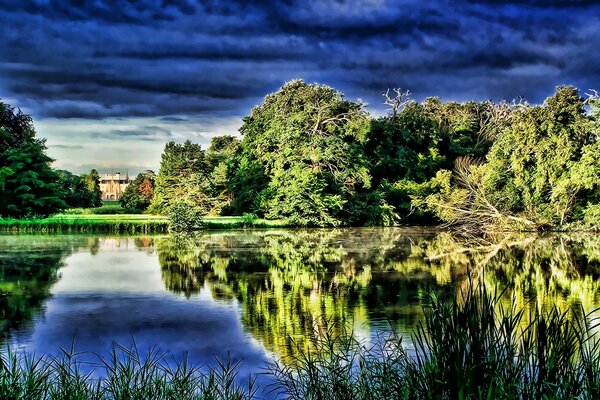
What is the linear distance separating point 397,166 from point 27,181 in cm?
2330

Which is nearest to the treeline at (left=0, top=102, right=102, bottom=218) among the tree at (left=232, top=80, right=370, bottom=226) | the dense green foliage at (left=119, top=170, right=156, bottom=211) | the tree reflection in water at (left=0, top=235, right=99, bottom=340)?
the tree reflection in water at (left=0, top=235, right=99, bottom=340)

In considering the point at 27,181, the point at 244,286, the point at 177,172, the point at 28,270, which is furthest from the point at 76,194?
the point at 244,286

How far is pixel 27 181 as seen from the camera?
34.4 meters

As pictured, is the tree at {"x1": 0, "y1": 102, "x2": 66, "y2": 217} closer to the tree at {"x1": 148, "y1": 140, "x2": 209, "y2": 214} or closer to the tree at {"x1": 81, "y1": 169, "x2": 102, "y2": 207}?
the tree at {"x1": 148, "y1": 140, "x2": 209, "y2": 214}

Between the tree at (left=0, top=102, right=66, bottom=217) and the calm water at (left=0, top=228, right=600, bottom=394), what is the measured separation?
8.72 meters

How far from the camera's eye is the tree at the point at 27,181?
34.6 meters

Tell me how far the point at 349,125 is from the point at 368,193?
455cm

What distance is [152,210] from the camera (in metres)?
49.8

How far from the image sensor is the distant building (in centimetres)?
11244

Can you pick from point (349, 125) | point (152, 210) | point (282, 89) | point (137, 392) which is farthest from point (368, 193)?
point (137, 392)

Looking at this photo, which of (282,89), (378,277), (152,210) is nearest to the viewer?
(378,277)

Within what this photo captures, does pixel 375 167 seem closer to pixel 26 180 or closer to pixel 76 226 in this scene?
pixel 76 226

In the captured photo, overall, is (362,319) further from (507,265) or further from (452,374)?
(507,265)

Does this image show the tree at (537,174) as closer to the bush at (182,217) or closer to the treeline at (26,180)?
the bush at (182,217)
